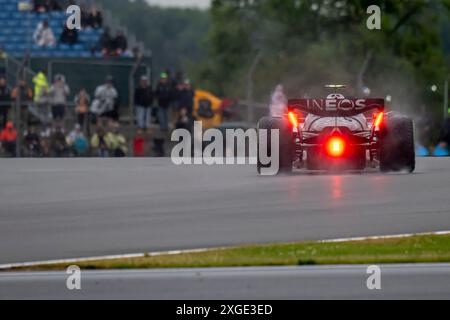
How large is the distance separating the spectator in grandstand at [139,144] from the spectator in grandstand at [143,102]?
0.14 meters

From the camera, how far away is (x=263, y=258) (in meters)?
10.8

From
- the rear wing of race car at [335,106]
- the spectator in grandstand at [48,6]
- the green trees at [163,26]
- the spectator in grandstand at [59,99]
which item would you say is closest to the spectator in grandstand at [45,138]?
the spectator in grandstand at [59,99]

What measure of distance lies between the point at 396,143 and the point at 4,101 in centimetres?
1485

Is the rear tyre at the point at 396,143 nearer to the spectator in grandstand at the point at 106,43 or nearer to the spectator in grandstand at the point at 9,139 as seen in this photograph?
the spectator in grandstand at the point at 9,139

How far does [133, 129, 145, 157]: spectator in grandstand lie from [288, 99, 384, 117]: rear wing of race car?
11570 mm

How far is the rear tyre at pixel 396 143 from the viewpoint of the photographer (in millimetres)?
17406

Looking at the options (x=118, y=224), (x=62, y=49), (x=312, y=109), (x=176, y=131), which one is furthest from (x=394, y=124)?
(x=62, y=49)

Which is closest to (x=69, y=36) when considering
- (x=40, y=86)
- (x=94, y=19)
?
(x=94, y=19)

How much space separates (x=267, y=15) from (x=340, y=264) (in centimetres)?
2857

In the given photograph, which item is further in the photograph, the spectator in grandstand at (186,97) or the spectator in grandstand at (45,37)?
the spectator in grandstand at (45,37)

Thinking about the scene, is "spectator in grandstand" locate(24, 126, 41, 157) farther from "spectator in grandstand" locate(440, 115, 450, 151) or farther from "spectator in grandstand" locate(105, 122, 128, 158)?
"spectator in grandstand" locate(440, 115, 450, 151)

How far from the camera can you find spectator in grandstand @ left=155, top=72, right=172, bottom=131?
28438 mm

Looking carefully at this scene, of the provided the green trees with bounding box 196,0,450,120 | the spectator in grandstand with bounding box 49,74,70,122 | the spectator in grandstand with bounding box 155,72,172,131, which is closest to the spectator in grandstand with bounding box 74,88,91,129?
the spectator in grandstand with bounding box 49,74,70,122
